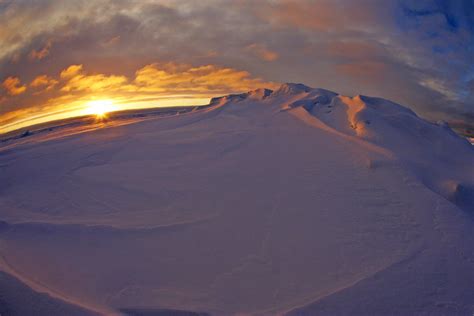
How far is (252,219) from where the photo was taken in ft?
9.07

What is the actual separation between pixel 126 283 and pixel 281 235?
1.07 m

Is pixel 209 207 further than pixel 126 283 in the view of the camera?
Yes

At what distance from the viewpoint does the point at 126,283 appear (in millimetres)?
2225

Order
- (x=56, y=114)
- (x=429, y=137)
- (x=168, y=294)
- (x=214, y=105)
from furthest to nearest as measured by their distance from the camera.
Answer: (x=56, y=114) < (x=214, y=105) < (x=429, y=137) < (x=168, y=294)

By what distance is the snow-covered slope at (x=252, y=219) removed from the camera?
6.95ft

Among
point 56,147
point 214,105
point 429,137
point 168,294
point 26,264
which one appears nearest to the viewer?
point 168,294

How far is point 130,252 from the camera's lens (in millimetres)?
2512

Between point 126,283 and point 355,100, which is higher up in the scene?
point 355,100

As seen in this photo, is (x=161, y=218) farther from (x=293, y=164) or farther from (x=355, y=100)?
(x=355, y=100)

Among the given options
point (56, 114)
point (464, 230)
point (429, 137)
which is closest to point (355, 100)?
point (429, 137)

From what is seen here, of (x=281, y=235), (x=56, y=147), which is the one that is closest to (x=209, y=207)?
(x=281, y=235)

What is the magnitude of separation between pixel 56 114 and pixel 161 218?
15.9 ft

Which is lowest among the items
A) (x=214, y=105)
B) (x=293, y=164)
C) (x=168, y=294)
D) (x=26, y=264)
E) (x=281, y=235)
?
(x=168, y=294)

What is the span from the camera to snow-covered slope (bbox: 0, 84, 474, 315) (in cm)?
212
